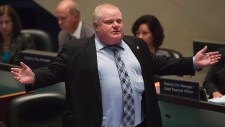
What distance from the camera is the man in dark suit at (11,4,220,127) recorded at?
254 centimetres

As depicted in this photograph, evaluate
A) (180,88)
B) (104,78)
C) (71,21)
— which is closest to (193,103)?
(180,88)

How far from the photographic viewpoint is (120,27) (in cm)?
256

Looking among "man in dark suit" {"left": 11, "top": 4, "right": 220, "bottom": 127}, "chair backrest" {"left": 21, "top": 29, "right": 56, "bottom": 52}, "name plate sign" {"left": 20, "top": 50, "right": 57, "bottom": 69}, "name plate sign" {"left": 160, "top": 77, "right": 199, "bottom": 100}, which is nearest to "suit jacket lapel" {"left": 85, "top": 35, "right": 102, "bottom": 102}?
"man in dark suit" {"left": 11, "top": 4, "right": 220, "bottom": 127}

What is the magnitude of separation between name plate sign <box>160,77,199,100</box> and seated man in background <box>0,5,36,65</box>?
1915mm

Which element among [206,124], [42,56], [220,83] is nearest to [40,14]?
[42,56]

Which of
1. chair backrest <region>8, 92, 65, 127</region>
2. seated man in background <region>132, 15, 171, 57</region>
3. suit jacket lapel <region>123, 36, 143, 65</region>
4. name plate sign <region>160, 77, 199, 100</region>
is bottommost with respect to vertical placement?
chair backrest <region>8, 92, 65, 127</region>

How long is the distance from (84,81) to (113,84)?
0.15 metres

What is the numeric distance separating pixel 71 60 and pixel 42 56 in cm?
126

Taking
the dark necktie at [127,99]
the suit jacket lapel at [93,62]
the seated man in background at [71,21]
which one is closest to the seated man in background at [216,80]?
the dark necktie at [127,99]

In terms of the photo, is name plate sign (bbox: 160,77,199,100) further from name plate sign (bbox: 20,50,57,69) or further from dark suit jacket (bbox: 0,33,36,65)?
dark suit jacket (bbox: 0,33,36,65)

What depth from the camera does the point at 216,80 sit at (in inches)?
144

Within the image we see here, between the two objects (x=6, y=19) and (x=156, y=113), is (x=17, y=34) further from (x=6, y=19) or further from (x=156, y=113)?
(x=156, y=113)

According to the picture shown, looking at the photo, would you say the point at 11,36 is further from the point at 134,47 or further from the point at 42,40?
the point at 134,47

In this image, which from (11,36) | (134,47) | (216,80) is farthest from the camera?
(11,36)
